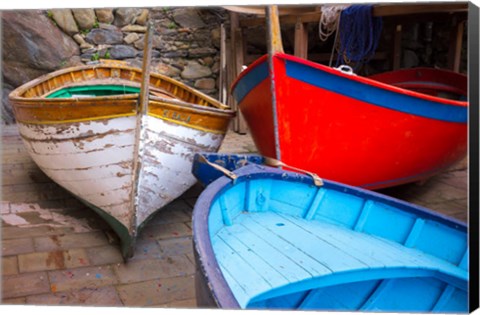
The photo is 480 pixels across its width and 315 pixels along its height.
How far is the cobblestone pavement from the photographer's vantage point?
4.87ft

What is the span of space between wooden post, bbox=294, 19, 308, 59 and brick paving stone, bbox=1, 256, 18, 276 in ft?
7.25

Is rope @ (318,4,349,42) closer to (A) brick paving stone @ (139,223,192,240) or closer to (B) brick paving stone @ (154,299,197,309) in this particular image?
(A) brick paving stone @ (139,223,192,240)

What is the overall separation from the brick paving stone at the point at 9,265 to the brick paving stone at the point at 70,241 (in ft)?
0.36

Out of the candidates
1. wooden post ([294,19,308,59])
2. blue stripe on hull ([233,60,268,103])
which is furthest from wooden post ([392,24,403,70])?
blue stripe on hull ([233,60,268,103])

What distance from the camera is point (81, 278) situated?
1570 millimetres

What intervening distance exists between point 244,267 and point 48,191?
5.46 ft

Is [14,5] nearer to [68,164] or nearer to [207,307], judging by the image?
[68,164]

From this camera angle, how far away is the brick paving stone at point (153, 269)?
5.25ft

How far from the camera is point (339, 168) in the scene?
207cm

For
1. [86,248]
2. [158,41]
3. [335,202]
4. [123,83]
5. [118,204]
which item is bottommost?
[86,248]

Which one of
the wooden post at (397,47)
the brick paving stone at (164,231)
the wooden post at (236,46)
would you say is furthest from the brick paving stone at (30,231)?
Answer: the wooden post at (397,47)

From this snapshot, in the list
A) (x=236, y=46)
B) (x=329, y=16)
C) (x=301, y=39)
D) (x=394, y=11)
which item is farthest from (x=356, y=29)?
(x=236, y=46)

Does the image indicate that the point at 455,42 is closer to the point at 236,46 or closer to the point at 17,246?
the point at 236,46

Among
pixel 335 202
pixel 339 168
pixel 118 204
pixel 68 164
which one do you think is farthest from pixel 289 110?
pixel 68 164
